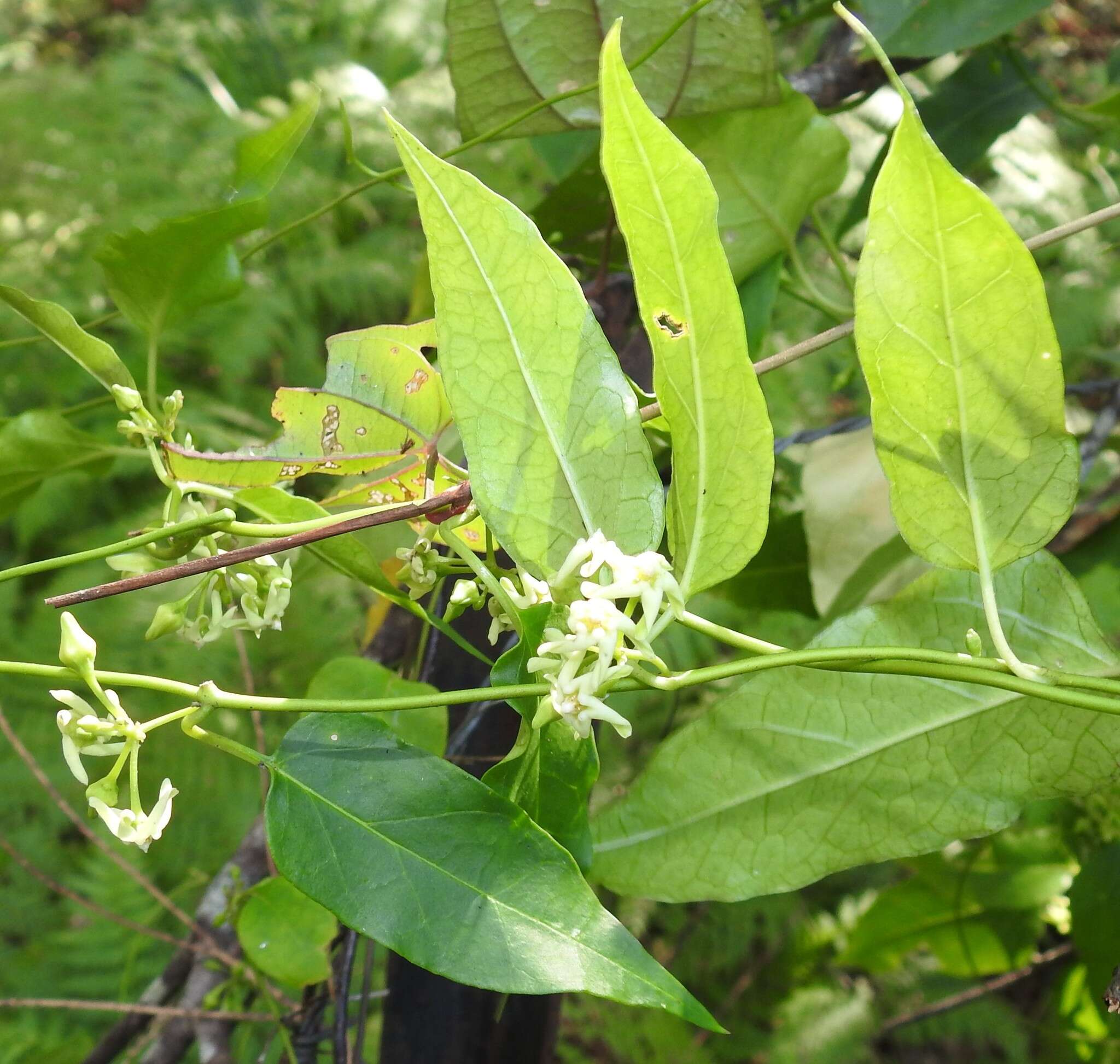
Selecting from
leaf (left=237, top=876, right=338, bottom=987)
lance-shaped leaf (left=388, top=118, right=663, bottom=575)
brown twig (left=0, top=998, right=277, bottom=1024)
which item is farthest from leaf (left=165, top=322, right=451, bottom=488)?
brown twig (left=0, top=998, right=277, bottom=1024)

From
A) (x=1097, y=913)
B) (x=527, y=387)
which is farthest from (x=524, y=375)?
(x=1097, y=913)

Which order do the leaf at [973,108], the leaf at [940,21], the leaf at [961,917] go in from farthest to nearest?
the leaf at [961,917] → the leaf at [973,108] → the leaf at [940,21]

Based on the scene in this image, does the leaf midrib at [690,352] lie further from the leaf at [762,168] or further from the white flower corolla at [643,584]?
the leaf at [762,168]

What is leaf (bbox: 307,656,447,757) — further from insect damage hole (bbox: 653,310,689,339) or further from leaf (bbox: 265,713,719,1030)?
insect damage hole (bbox: 653,310,689,339)

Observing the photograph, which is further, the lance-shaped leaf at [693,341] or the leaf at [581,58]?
the leaf at [581,58]

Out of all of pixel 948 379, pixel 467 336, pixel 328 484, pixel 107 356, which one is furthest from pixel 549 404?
→ pixel 328 484

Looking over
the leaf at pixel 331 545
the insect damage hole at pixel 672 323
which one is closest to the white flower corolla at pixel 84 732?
the leaf at pixel 331 545

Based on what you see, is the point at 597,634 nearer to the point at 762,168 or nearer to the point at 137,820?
the point at 137,820
